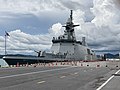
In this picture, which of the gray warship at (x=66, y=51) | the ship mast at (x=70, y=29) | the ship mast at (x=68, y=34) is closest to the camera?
the gray warship at (x=66, y=51)

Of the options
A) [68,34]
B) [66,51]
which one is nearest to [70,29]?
[68,34]

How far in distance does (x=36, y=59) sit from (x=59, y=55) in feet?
32.3

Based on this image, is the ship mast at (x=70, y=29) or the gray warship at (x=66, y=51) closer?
the gray warship at (x=66, y=51)

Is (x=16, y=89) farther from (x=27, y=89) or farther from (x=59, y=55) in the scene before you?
(x=59, y=55)

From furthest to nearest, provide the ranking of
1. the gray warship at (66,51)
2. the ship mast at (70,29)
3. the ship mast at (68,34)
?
the ship mast at (70,29), the ship mast at (68,34), the gray warship at (66,51)

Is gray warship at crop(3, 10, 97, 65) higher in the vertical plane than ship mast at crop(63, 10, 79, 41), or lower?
lower

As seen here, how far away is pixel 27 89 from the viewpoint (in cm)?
1670

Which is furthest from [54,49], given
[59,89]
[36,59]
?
[59,89]

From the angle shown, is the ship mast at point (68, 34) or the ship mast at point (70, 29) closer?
the ship mast at point (68, 34)

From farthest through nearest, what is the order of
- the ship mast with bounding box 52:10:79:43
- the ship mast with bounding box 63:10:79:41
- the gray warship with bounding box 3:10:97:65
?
the ship mast with bounding box 63:10:79:41 < the ship mast with bounding box 52:10:79:43 < the gray warship with bounding box 3:10:97:65

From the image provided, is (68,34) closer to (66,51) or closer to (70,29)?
(70,29)

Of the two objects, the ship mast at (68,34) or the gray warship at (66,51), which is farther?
the ship mast at (68,34)

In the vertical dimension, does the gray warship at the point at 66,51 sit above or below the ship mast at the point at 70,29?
below

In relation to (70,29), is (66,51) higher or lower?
lower
